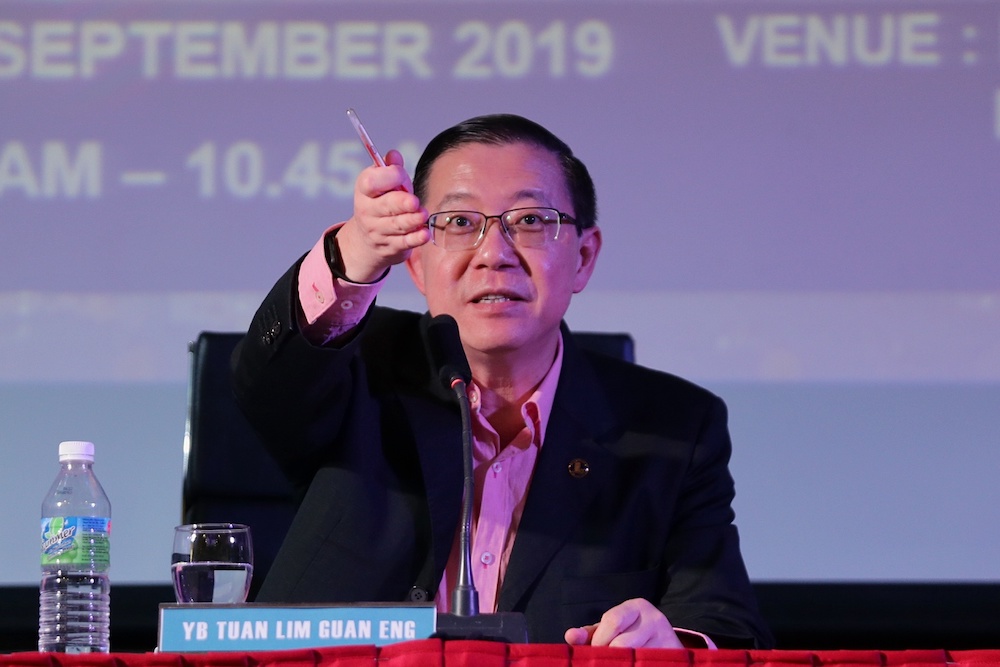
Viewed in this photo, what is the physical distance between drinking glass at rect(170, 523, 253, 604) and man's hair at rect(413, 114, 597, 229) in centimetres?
73

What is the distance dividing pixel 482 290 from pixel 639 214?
3.98 ft

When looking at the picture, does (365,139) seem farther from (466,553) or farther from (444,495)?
(444,495)

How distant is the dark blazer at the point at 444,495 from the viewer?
70.0 inches

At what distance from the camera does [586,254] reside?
2150 mm

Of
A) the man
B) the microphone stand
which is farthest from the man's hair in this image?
the microphone stand

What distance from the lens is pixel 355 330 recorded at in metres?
1.69

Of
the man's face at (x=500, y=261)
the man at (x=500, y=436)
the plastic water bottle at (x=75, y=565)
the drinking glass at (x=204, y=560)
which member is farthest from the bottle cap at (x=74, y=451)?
the man's face at (x=500, y=261)

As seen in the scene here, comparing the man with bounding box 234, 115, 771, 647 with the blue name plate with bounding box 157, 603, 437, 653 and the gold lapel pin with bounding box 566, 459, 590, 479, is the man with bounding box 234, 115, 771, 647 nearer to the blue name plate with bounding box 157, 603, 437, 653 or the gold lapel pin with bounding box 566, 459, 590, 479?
the gold lapel pin with bounding box 566, 459, 590, 479

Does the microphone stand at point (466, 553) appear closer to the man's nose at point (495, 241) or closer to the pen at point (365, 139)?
the pen at point (365, 139)

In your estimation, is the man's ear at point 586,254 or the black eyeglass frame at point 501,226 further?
the man's ear at point 586,254

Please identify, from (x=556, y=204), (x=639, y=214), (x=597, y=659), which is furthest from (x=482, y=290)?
(x=639, y=214)

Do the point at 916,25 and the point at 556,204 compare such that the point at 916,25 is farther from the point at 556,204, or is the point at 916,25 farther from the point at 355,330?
the point at 355,330

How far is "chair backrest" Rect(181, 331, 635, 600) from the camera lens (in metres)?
2.18

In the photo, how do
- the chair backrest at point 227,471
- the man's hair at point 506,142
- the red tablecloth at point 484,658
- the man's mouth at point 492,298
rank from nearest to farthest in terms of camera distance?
the red tablecloth at point 484,658
the man's mouth at point 492,298
the man's hair at point 506,142
the chair backrest at point 227,471
